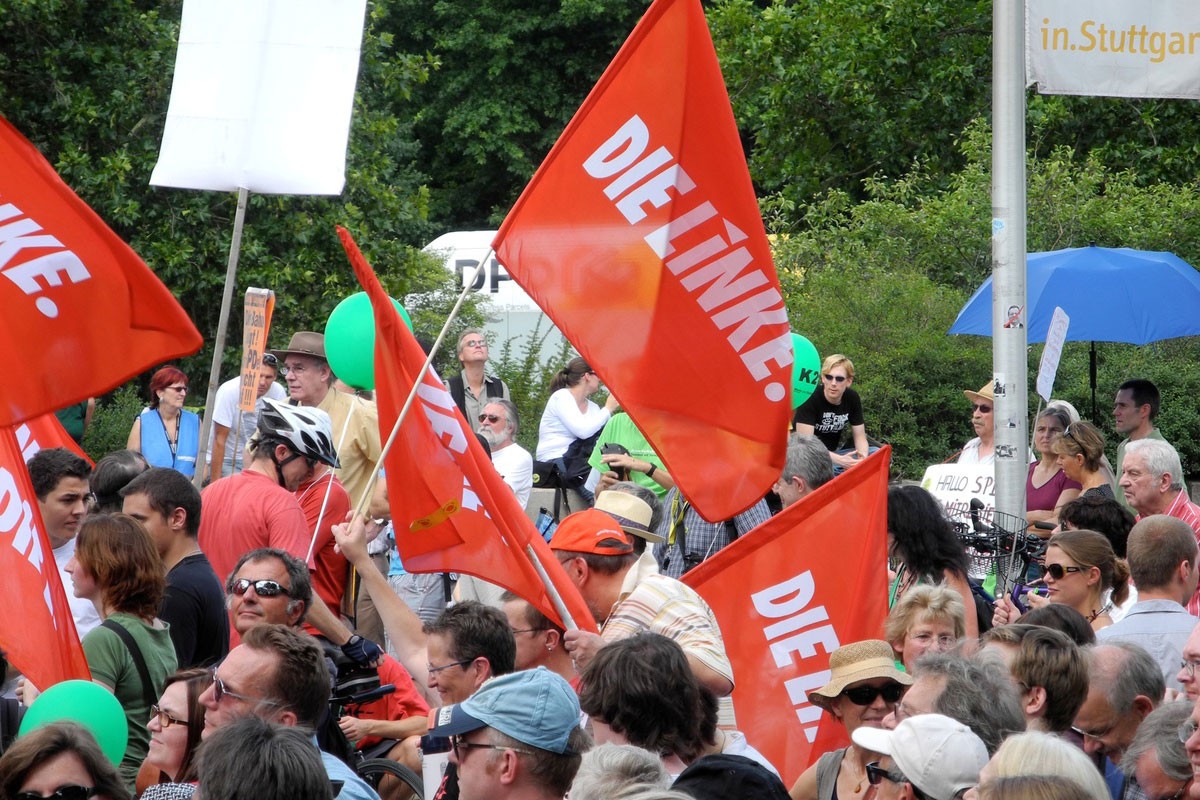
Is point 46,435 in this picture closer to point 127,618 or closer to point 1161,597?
point 127,618

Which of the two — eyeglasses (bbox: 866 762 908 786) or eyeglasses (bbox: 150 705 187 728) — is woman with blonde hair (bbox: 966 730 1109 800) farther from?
eyeglasses (bbox: 150 705 187 728)

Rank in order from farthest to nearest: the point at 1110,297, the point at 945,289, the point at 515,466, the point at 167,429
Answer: the point at 945,289 < the point at 167,429 < the point at 1110,297 < the point at 515,466

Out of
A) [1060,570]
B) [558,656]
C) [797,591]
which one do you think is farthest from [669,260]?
[1060,570]

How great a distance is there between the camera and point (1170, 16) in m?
8.32

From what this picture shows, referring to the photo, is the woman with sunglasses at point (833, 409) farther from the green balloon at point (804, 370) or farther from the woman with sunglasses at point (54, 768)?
the woman with sunglasses at point (54, 768)

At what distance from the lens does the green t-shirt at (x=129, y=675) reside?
4.92 meters

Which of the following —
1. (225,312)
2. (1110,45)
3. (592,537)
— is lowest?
(592,537)

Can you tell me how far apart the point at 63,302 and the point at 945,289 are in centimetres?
1080

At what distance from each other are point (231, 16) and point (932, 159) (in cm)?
1599

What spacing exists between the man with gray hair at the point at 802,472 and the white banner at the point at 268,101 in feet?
7.82

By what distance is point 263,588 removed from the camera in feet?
16.9

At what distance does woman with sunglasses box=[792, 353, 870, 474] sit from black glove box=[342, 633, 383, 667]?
603 centimetres

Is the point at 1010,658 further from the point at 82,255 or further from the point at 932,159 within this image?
the point at 932,159

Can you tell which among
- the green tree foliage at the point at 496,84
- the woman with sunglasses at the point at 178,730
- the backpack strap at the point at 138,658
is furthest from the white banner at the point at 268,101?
the green tree foliage at the point at 496,84
